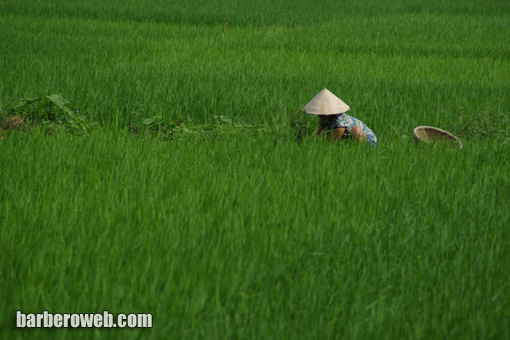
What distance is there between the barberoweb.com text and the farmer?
2.09 meters

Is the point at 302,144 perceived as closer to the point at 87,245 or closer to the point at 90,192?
the point at 90,192

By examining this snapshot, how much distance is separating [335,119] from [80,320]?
2.39 metres

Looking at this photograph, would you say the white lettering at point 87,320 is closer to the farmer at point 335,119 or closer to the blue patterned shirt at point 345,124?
the farmer at point 335,119

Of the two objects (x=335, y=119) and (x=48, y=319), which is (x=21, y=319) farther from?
(x=335, y=119)

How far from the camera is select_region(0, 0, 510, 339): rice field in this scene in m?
1.57

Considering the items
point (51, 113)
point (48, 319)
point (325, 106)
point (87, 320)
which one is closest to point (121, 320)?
point (87, 320)

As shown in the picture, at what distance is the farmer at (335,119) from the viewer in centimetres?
324

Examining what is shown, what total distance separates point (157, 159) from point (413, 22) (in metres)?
9.51

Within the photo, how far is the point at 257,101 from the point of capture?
450 centimetres

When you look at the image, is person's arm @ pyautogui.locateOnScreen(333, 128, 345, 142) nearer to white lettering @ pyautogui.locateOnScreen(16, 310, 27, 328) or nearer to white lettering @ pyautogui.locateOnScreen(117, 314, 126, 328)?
white lettering @ pyautogui.locateOnScreen(117, 314, 126, 328)

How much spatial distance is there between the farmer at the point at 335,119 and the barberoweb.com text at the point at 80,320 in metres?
2.09

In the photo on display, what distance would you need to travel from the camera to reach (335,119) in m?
3.40

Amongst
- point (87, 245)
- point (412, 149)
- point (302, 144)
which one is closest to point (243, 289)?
point (87, 245)

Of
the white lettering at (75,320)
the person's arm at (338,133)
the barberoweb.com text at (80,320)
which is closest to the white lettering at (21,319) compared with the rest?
the barberoweb.com text at (80,320)
